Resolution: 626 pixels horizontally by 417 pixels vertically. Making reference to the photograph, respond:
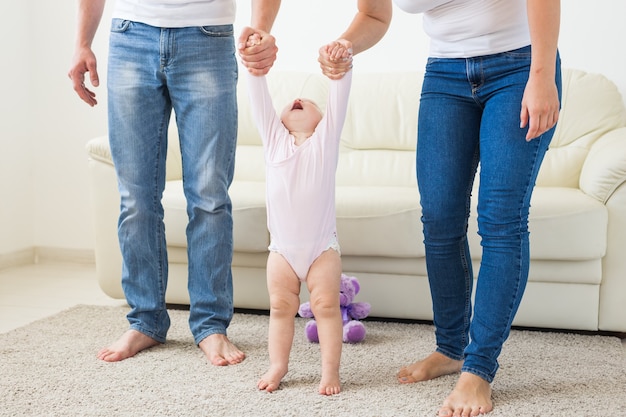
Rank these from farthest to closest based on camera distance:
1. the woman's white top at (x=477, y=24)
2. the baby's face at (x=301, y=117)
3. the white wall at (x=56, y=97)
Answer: the white wall at (x=56, y=97) < the baby's face at (x=301, y=117) < the woman's white top at (x=477, y=24)

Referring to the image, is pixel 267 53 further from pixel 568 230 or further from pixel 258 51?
pixel 568 230

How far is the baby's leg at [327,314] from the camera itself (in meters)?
1.76

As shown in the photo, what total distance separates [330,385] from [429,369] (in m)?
0.26

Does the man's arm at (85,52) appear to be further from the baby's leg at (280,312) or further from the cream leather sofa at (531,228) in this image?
the baby's leg at (280,312)

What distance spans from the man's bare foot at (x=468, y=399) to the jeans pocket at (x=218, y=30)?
107 cm

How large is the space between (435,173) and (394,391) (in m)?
0.52

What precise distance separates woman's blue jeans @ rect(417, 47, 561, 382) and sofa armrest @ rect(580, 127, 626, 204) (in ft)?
2.57

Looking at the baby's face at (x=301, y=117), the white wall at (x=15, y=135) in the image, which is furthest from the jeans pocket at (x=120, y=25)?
the white wall at (x=15, y=135)

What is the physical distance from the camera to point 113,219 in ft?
8.67

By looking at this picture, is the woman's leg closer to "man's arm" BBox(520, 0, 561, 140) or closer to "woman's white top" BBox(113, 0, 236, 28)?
"man's arm" BBox(520, 0, 561, 140)

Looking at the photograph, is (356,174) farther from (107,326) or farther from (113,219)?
(107,326)

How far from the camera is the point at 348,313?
2.29 m

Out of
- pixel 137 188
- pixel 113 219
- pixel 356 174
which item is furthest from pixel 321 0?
pixel 137 188

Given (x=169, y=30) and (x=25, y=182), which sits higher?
(x=169, y=30)
